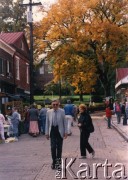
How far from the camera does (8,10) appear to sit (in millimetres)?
68375

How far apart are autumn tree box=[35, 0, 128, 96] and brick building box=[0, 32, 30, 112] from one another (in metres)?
2.50

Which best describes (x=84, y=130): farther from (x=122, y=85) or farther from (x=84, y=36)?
(x=84, y=36)

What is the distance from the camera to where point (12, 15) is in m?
68.8

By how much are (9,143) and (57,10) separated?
3201 cm

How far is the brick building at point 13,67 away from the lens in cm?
4069

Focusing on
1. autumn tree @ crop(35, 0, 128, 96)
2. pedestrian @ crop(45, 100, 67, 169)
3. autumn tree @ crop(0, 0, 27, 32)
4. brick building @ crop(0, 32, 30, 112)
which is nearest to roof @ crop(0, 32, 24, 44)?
brick building @ crop(0, 32, 30, 112)

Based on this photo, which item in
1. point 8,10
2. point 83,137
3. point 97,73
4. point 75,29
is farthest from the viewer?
point 8,10

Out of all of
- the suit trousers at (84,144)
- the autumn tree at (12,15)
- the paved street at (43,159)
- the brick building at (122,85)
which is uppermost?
the autumn tree at (12,15)

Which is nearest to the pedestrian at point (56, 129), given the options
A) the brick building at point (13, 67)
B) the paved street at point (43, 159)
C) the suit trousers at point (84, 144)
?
the paved street at point (43, 159)

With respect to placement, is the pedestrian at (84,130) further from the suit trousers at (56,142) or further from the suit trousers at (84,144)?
the suit trousers at (56,142)

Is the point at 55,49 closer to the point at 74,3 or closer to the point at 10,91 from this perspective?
the point at 74,3

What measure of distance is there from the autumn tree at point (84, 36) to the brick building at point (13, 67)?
250 cm

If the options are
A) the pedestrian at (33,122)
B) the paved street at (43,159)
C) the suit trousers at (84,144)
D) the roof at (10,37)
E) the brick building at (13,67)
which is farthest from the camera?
the roof at (10,37)

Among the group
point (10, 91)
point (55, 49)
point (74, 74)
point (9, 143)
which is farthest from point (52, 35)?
point (9, 143)
